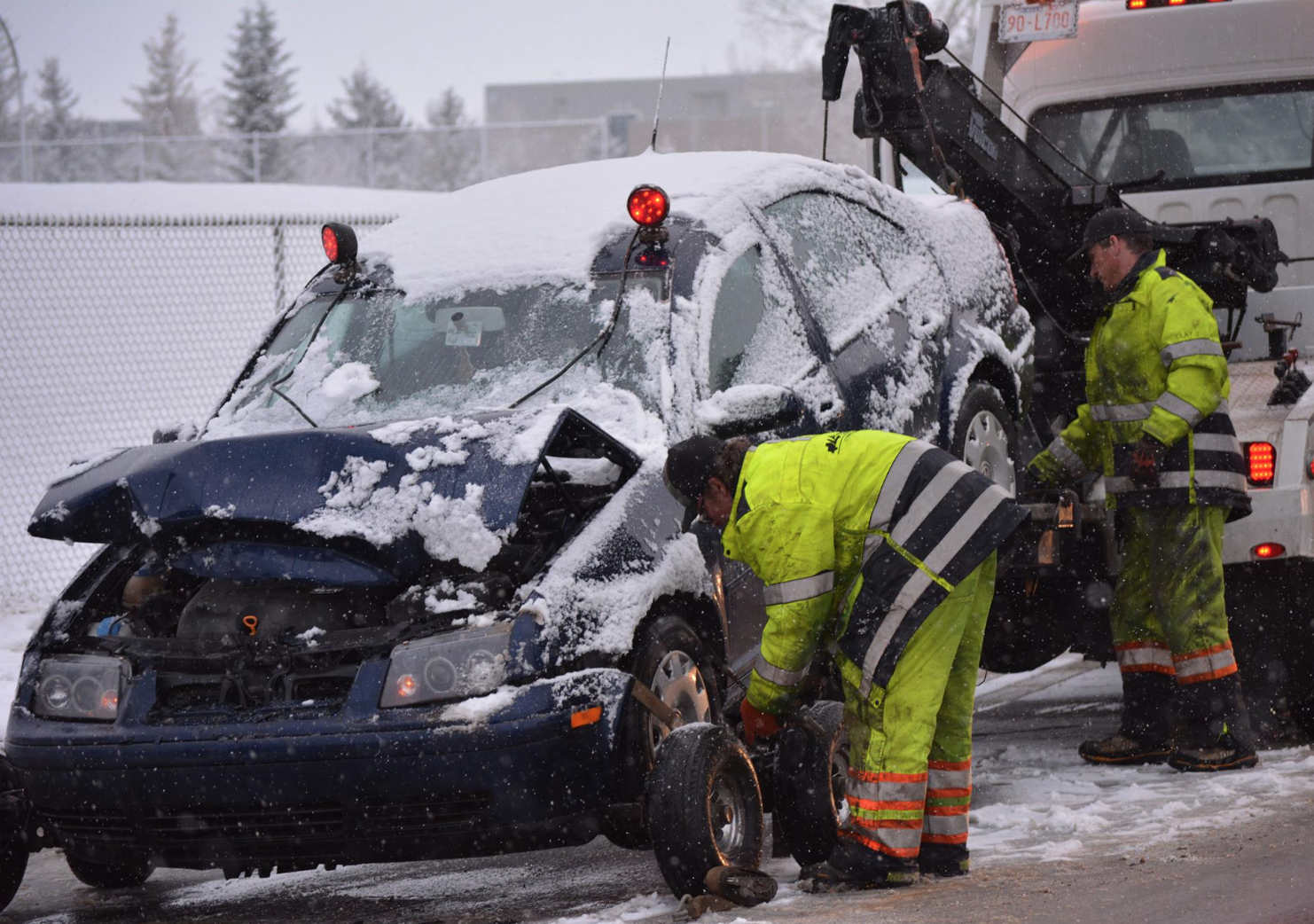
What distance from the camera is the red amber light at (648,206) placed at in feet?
17.4

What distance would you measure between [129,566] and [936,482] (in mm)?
2418

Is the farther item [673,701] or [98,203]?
[98,203]

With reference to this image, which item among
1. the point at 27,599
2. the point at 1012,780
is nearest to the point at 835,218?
the point at 1012,780

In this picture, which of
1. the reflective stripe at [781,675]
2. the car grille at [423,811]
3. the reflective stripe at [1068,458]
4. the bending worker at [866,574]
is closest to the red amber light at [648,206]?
the bending worker at [866,574]

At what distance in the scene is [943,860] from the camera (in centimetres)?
474

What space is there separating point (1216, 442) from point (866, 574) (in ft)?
7.72

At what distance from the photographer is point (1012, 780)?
6238 millimetres

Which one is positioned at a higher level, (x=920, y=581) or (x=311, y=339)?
(x=311, y=339)

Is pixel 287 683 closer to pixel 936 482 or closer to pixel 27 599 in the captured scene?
pixel 936 482

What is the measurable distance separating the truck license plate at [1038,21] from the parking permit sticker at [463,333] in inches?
166

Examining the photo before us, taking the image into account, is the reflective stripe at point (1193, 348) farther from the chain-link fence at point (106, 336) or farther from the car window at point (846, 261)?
the chain-link fence at point (106, 336)

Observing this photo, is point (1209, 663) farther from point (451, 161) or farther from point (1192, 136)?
point (451, 161)

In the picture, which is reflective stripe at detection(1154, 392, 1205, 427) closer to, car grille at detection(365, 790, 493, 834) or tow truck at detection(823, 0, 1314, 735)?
tow truck at detection(823, 0, 1314, 735)

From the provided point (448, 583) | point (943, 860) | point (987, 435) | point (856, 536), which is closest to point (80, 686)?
point (448, 583)
